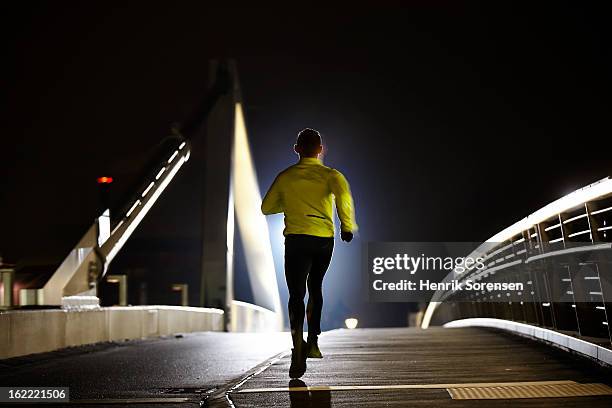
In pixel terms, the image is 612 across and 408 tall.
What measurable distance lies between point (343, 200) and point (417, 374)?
1178 mm

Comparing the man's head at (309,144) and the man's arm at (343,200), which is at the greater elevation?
the man's head at (309,144)

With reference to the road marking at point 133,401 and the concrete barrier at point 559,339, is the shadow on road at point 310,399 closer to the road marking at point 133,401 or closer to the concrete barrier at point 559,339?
the road marking at point 133,401

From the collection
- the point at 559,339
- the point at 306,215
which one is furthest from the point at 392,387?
the point at 559,339

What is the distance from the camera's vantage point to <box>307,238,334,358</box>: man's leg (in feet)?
20.0

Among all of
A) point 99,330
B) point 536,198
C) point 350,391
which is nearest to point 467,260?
point 99,330

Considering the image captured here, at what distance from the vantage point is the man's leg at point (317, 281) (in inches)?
240

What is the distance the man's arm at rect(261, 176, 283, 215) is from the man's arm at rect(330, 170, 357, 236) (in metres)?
0.34

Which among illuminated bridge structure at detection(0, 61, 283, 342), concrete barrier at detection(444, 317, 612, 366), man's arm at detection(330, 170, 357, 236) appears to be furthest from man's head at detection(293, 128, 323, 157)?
illuminated bridge structure at detection(0, 61, 283, 342)

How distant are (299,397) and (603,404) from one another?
146cm

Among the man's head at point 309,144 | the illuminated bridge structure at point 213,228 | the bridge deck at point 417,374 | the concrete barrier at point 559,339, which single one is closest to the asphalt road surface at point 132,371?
the bridge deck at point 417,374

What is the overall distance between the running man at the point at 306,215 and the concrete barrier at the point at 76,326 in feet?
9.31

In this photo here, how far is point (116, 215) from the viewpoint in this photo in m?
19.8

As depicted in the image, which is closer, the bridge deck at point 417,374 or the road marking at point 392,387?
the bridge deck at point 417,374

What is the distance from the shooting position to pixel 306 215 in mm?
6039
